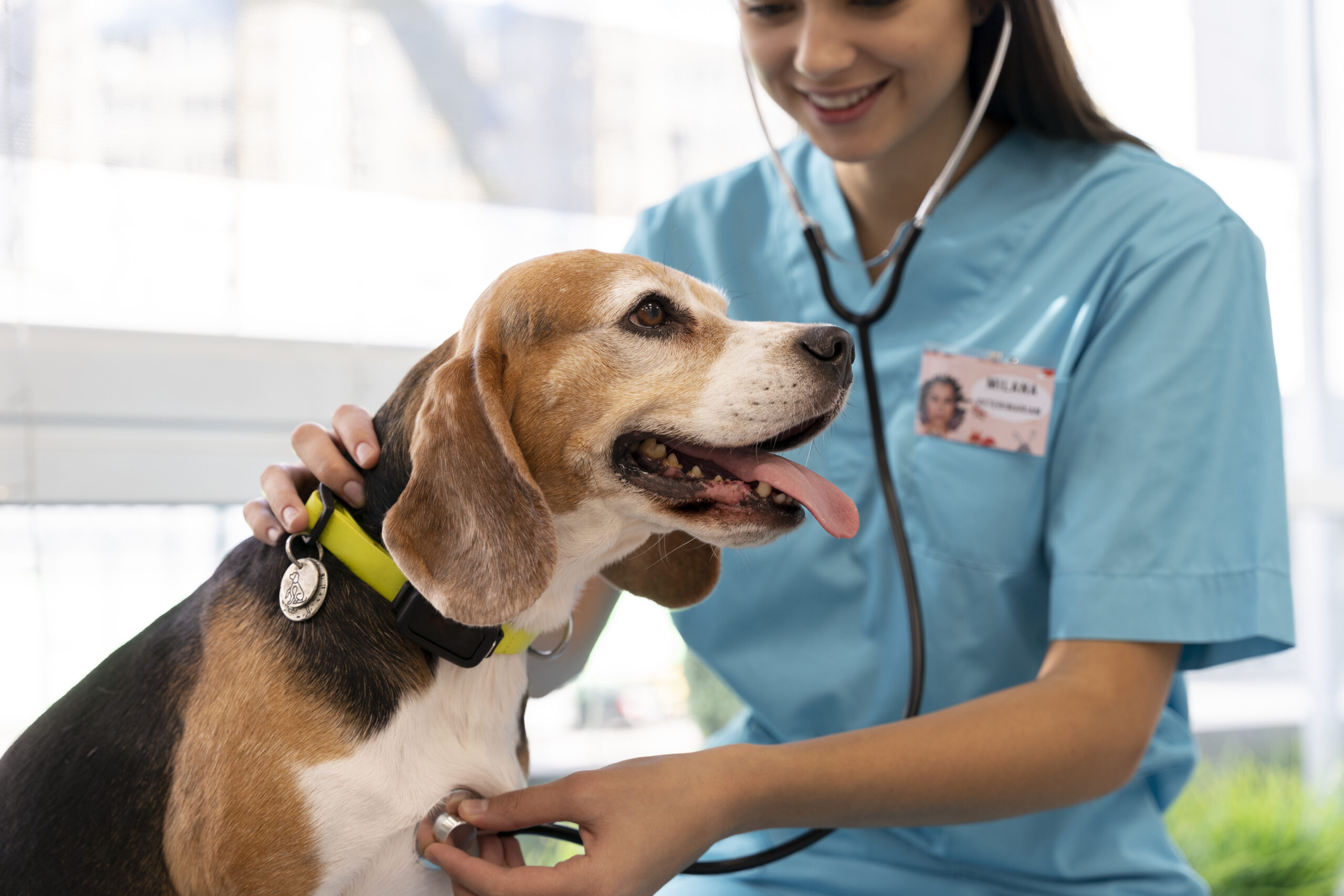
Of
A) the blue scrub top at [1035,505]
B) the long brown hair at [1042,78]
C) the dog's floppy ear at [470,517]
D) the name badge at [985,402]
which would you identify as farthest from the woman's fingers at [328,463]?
the long brown hair at [1042,78]

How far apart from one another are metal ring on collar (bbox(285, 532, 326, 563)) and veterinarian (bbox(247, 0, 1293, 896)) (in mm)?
20

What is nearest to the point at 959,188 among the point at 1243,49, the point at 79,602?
the point at 79,602

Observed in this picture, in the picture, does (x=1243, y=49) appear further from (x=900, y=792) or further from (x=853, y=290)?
(x=900, y=792)

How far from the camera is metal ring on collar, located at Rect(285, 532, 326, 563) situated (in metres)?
1.01

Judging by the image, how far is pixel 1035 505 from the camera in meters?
1.33

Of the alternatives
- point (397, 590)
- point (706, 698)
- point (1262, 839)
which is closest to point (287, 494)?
point (397, 590)

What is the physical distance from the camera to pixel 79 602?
176 cm

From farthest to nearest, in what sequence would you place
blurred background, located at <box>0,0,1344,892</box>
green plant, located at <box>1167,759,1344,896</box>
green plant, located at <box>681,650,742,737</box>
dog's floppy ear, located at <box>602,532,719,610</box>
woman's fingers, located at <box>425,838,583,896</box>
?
green plant, located at <box>1167,759,1344,896</box>
green plant, located at <box>681,650,742,737</box>
blurred background, located at <box>0,0,1344,892</box>
dog's floppy ear, located at <box>602,532,719,610</box>
woman's fingers, located at <box>425,838,583,896</box>

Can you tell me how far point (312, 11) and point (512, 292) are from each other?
3.82ft

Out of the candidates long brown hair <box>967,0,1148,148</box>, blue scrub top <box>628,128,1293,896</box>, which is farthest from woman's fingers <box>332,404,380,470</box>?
long brown hair <box>967,0,1148,148</box>

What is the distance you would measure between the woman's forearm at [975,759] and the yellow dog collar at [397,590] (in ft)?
0.89

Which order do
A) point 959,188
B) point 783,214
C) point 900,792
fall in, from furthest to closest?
point 783,214, point 959,188, point 900,792

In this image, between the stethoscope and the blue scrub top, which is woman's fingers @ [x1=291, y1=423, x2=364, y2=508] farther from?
the blue scrub top

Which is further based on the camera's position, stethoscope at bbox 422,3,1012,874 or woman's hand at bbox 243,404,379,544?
stethoscope at bbox 422,3,1012,874
